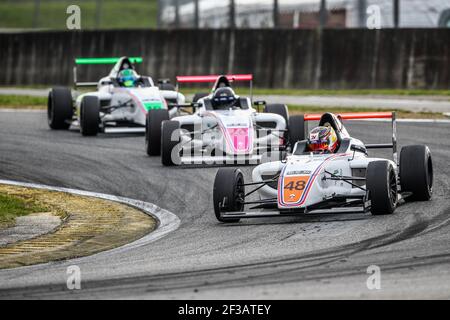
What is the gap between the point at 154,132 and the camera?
69.2 feet

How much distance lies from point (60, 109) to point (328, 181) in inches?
472

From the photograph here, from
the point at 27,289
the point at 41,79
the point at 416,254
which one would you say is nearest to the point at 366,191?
the point at 416,254

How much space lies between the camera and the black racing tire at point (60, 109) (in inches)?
1009

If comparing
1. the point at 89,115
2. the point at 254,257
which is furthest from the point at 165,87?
the point at 254,257

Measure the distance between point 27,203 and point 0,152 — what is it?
5.63 m

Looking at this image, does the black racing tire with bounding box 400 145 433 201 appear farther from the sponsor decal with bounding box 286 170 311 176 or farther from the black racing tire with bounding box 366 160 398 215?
the sponsor decal with bounding box 286 170 311 176

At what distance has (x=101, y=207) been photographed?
16641 millimetres

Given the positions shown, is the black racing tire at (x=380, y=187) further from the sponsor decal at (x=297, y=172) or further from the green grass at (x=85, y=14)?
the green grass at (x=85, y=14)

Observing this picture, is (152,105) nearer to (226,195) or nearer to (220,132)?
(220,132)

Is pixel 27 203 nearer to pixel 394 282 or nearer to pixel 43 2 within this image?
pixel 394 282

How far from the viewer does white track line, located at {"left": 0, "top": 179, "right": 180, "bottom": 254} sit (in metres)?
13.9

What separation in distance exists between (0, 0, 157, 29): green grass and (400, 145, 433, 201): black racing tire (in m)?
48.7

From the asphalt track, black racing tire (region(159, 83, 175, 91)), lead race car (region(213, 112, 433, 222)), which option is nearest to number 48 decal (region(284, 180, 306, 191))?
lead race car (region(213, 112, 433, 222))
